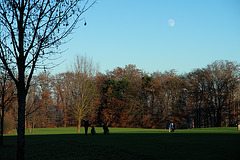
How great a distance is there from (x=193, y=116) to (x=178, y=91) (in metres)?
7.34

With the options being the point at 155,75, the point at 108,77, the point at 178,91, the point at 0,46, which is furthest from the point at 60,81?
the point at 0,46

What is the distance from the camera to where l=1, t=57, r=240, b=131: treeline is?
57469 mm

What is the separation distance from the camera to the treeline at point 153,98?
2263 inches

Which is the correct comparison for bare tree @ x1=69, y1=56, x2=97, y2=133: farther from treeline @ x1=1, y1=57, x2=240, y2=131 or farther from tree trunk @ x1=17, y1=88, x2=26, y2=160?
tree trunk @ x1=17, y1=88, x2=26, y2=160

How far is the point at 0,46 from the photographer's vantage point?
8922mm

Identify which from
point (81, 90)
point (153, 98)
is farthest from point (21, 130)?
point (153, 98)

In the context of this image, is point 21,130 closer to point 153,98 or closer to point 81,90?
point 81,90

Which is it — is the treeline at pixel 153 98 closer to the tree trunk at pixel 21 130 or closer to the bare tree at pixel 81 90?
the bare tree at pixel 81 90

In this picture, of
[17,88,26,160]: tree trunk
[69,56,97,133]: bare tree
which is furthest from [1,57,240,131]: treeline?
[17,88,26,160]: tree trunk

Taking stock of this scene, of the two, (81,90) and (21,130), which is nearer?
(21,130)

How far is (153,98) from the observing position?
216 feet

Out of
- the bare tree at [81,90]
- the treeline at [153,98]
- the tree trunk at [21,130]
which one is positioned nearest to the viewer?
the tree trunk at [21,130]

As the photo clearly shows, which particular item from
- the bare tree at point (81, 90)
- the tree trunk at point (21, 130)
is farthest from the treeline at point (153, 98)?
the tree trunk at point (21, 130)
